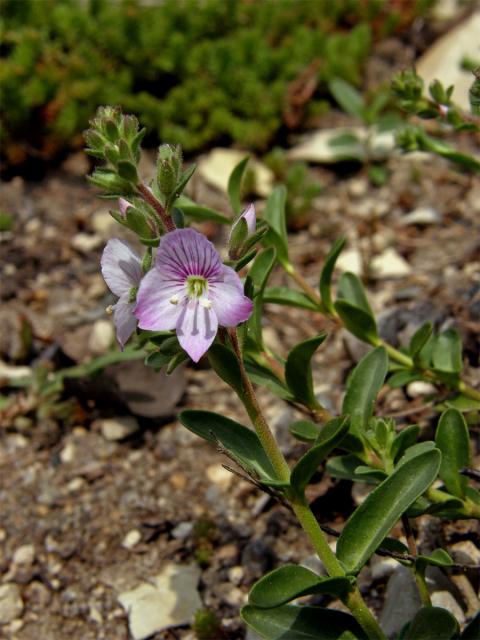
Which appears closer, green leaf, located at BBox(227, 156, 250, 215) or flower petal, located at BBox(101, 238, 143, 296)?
flower petal, located at BBox(101, 238, 143, 296)

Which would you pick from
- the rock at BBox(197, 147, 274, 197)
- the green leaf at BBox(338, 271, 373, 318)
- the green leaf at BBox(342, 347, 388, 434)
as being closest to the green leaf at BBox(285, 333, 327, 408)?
the green leaf at BBox(342, 347, 388, 434)

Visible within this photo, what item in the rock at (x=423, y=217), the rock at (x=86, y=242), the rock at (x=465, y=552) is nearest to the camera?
the rock at (x=465, y=552)

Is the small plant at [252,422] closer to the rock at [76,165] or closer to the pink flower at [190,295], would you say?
the pink flower at [190,295]

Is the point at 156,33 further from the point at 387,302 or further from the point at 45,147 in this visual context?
the point at 387,302

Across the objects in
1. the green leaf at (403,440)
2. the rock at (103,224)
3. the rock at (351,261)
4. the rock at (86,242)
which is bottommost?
the rock at (86,242)

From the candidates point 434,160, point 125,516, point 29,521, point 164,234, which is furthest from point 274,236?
point 434,160

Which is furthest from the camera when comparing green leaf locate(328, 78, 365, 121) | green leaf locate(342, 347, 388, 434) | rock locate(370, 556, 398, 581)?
green leaf locate(328, 78, 365, 121)

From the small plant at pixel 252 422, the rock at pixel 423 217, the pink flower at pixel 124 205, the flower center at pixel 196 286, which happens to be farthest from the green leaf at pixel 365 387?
the rock at pixel 423 217

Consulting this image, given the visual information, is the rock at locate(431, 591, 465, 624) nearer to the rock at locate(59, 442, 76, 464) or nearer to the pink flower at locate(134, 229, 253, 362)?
the pink flower at locate(134, 229, 253, 362)
